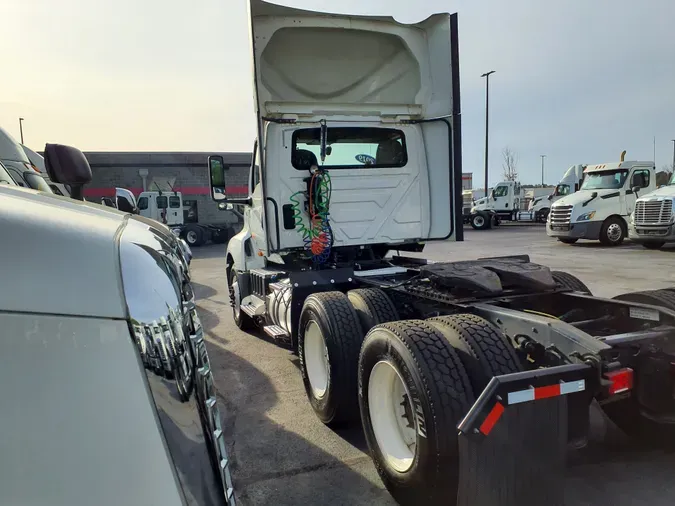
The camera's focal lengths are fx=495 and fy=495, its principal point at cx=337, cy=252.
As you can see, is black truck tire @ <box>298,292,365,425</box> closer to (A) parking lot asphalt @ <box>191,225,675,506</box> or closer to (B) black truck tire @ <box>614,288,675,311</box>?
(A) parking lot asphalt @ <box>191,225,675,506</box>

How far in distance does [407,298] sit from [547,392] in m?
1.99

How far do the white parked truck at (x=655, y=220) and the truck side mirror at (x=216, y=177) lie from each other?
14.5 m

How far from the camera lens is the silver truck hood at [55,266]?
47.5 inches

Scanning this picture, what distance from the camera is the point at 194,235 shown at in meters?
25.5

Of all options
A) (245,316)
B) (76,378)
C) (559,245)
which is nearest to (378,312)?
(76,378)

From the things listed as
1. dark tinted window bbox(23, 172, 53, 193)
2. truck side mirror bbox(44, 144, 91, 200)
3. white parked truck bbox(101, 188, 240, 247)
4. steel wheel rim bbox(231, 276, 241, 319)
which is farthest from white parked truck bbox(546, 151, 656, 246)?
truck side mirror bbox(44, 144, 91, 200)

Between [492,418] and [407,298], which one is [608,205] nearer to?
[407,298]

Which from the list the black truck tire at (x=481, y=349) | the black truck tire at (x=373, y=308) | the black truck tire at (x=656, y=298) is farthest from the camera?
the black truck tire at (x=373, y=308)

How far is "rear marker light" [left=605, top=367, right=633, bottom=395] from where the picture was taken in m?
2.48

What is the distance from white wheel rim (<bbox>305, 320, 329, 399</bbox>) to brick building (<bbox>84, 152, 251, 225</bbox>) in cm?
2515

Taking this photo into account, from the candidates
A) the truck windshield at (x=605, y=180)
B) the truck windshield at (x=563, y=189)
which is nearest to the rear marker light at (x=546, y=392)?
the truck windshield at (x=605, y=180)

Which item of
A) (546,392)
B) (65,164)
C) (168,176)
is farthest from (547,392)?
(168,176)

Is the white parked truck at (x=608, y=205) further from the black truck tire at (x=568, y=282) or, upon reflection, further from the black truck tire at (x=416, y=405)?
the black truck tire at (x=416, y=405)

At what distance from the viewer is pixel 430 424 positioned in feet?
8.45
